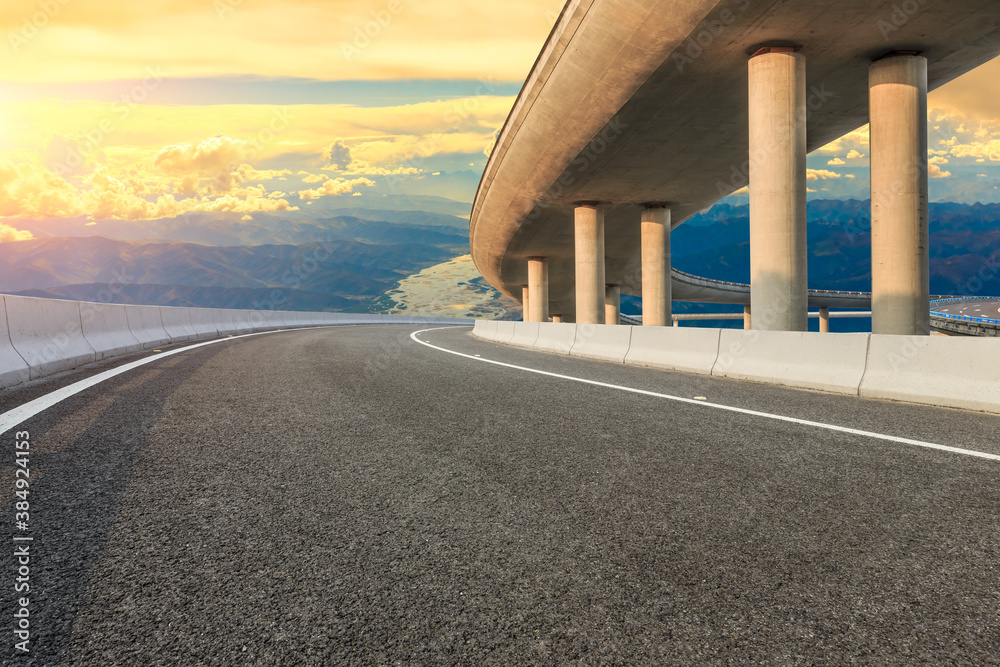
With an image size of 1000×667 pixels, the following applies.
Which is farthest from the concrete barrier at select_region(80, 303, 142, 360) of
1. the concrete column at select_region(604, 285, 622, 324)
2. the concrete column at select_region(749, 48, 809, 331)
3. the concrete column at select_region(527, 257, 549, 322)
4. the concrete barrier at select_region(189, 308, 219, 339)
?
the concrete column at select_region(604, 285, 622, 324)

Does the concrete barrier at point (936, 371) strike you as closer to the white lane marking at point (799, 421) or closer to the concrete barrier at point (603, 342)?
the white lane marking at point (799, 421)

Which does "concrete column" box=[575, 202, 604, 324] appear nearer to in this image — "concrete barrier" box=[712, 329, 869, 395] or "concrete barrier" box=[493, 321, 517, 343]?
"concrete barrier" box=[493, 321, 517, 343]

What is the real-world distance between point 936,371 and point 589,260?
24683mm

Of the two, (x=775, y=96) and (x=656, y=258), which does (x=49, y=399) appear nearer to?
(x=775, y=96)

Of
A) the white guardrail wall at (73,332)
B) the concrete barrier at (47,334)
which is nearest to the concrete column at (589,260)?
the white guardrail wall at (73,332)

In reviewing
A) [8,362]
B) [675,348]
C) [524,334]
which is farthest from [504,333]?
[8,362]

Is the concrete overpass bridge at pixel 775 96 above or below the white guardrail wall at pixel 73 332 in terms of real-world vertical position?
above

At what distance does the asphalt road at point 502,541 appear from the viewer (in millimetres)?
2381

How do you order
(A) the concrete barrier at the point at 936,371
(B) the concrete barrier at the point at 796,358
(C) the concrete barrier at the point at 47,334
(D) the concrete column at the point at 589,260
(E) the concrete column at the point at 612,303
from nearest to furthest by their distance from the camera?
1. (A) the concrete barrier at the point at 936,371
2. (B) the concrete barrier at the point at 796,358
3. (C) the concrete barrier at the point at 47,334
4. (D) the concrete column at the point at 589,260
5. (E) the concrete column at the point at 612,303

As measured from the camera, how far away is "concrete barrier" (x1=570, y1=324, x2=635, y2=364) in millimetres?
15633

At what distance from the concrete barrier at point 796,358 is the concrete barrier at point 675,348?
11.6 inches

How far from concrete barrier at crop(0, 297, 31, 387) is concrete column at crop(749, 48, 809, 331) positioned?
14160mm

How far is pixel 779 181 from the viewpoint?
52.0ft

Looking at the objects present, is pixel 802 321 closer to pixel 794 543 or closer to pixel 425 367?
pixel 425 367
